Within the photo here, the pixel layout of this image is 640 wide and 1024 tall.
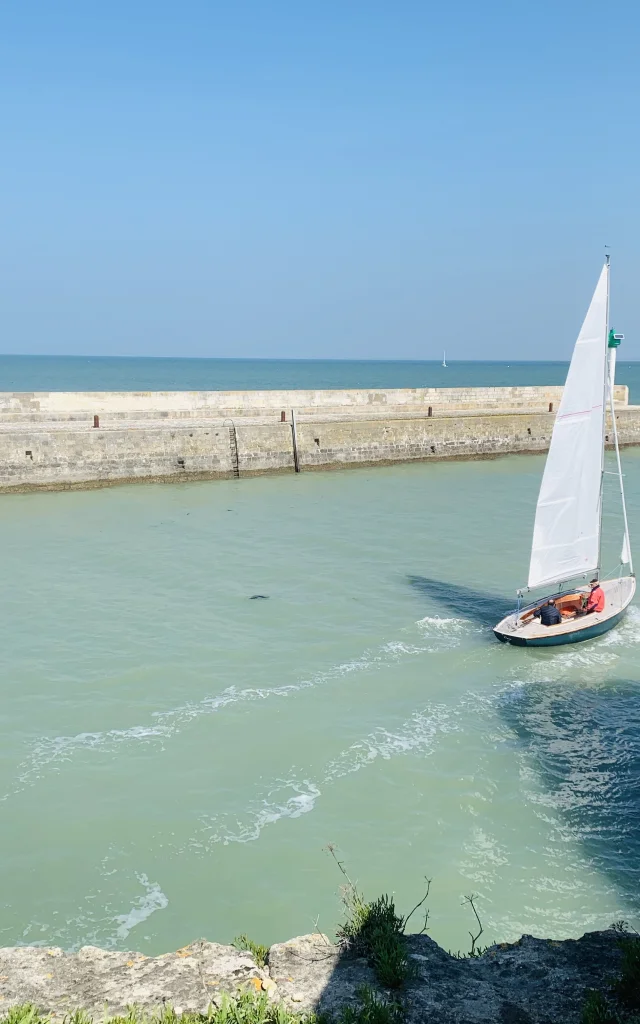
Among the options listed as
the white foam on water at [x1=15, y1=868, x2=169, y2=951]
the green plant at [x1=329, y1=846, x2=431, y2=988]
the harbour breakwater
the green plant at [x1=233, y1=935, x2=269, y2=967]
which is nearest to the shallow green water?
the white foam on water at [x1=15, y1=868, x2=169, y2=951]

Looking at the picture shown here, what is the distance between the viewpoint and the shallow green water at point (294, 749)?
7.63 m

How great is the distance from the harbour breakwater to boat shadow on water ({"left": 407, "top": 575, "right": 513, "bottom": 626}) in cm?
1463

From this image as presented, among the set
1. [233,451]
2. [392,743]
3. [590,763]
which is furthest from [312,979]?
[233,451]

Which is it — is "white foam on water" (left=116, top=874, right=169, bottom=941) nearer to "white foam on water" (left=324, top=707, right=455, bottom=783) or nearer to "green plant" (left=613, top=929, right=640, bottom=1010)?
"white foam on water" (left=324, top=707, right=455, bottom=783)

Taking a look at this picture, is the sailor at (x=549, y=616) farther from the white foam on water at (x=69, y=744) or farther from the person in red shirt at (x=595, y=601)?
the white foam on water at (x=69, y=744)

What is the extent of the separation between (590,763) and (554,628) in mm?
3853

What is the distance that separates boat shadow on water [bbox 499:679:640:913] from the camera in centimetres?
827

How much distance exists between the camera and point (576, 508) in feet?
48.1

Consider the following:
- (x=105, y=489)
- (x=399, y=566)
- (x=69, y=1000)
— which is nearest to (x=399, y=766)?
(x=69, y=1000)

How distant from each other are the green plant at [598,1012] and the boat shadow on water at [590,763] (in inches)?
126

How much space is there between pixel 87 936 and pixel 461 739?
5241 millimetres

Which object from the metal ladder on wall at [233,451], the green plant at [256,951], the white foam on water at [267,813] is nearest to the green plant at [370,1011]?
the green plant at [256,951]

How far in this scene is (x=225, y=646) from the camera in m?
13.7

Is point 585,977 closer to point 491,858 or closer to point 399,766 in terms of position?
point 491,858
